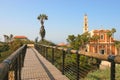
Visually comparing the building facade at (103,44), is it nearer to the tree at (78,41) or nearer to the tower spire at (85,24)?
the tree at (78,41)

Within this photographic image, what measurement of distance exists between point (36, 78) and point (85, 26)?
102 m

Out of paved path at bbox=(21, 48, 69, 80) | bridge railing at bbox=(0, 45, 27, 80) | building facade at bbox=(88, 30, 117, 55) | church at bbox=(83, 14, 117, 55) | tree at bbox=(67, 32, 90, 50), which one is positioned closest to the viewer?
bridge railing at bbox=(0, 45, 27, 80)

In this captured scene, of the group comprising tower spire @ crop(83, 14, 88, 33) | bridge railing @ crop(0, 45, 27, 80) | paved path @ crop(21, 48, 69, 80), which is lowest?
paved path @ crop(21, 48, 69, 80)

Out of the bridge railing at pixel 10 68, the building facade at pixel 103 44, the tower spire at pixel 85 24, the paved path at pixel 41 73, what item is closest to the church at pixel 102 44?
the building facade at pixel 103 44

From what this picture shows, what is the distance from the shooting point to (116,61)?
3.77 metres

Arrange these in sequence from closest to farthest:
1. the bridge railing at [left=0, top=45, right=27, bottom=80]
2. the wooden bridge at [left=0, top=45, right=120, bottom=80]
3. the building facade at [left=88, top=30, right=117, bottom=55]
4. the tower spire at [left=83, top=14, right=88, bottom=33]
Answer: the bridge railing at [left=0, top=45, right=27, bottom=80]
the wooden bridge at [left=0, top=45, right=120, bottom=80]
the building facade at [left=88, top=30, right=117, bottom=55]
the tower spire at [left=83, top=14, right=88, bottom=33]

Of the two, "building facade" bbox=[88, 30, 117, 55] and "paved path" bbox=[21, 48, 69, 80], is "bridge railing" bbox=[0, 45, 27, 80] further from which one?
"building facade" bbox=[88, 30, 117, 55]

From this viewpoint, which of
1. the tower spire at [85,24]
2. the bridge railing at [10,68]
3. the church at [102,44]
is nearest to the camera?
the bridge railing at [10,68]

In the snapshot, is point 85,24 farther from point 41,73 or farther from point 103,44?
point 41,73

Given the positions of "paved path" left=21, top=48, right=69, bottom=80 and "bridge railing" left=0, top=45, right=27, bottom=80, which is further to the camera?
"paved path" left=21, top=48, right=69, bottom=80

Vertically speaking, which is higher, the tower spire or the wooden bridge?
the tower spire

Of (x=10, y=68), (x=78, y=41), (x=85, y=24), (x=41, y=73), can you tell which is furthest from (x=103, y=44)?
(x=10, y=68)

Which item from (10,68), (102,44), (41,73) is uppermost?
(102,44)

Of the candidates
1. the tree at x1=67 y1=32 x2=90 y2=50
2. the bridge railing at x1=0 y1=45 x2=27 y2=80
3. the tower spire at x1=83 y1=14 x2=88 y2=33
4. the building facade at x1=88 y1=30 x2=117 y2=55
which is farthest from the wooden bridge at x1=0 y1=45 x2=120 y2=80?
the tower spire at x1=83 y1=14 x2=88 y2=33
